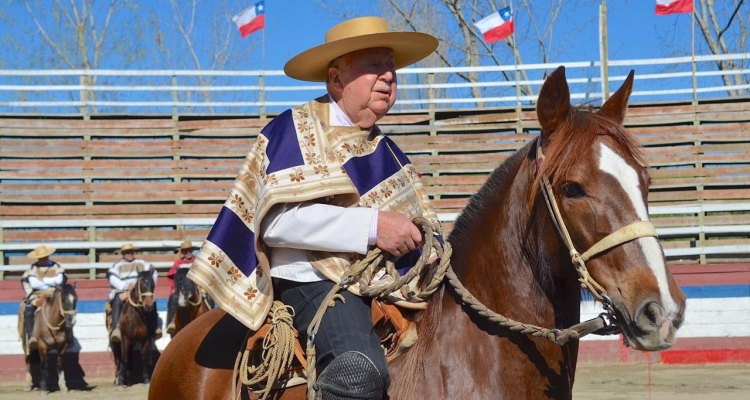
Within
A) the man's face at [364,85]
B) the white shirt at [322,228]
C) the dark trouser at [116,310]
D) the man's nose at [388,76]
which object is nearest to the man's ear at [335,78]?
the man's face at [364,85]

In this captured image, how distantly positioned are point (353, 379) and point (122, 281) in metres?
10.8

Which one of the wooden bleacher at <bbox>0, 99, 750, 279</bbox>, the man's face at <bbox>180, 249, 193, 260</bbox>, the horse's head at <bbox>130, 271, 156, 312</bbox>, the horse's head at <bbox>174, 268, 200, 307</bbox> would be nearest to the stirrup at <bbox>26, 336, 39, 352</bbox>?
the horse's head at <bbox>130, 271, 156, 312</bbox>

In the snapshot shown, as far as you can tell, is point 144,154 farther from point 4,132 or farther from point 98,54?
point 98,54

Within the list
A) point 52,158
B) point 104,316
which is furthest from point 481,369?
point 52,158

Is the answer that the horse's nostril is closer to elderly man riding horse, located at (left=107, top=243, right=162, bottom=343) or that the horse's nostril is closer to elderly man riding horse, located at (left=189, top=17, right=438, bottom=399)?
elderly man riding horse, located at (left=189, top=17, right=438, bottom=399)

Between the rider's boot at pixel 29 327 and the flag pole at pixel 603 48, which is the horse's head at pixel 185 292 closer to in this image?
the rider's boot at pixel 29 327

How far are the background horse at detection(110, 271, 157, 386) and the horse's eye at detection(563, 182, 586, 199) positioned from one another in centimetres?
1070

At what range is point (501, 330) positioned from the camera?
2758 mm

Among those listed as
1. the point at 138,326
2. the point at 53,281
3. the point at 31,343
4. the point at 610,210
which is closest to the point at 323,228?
the point at 610,210

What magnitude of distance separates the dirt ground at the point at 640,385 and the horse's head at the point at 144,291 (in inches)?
46.7

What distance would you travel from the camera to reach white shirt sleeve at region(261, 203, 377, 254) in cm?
274

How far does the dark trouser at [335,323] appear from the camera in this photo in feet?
8.90

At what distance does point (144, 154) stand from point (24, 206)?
243 cm

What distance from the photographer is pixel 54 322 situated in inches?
475
